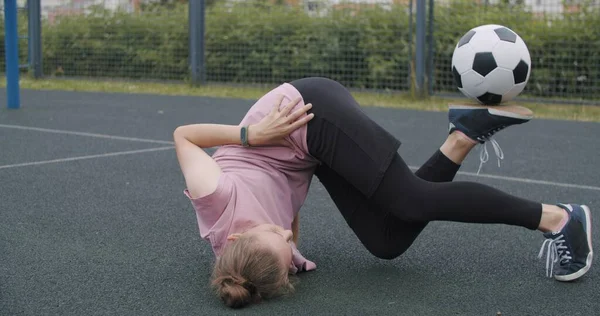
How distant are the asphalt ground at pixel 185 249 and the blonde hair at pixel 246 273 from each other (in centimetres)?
7

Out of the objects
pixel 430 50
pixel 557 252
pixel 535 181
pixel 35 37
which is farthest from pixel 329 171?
pixel 35 37

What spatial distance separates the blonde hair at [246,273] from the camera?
290cm

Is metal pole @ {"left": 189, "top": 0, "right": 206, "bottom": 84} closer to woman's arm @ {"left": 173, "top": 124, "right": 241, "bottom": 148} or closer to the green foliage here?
the green foliage

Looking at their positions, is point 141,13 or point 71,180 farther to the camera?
point 141,13

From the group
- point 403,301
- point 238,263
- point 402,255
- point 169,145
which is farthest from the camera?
point 169,145

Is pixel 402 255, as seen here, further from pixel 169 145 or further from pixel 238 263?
pixel 169 145

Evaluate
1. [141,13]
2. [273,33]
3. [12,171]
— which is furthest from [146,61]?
[12,171]

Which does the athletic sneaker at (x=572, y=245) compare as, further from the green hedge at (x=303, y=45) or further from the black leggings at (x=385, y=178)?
the green hedge at (x=303, y=45)

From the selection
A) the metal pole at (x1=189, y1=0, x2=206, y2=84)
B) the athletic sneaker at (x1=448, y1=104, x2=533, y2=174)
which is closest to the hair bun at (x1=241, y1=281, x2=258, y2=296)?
the athletic sneaker at (x1=448, y1=104, x2=533, y2=174)

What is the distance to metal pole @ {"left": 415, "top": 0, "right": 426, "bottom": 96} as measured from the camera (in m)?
11.2

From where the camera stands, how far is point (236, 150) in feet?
11.2

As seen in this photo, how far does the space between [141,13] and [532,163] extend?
9769 millimetres

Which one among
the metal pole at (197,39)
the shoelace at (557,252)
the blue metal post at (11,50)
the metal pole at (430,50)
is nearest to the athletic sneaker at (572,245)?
the shoelace at (557,252)

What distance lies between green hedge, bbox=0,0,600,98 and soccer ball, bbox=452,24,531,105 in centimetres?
729
